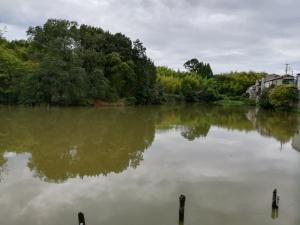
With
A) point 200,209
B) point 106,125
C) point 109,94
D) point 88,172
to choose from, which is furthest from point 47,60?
point 200,209

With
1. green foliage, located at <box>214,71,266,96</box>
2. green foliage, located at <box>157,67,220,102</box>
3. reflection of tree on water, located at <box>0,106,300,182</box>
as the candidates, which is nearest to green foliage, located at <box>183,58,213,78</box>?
green foliage, located at <box>214,71,266,96</box>

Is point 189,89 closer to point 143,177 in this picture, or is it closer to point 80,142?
point 80,142

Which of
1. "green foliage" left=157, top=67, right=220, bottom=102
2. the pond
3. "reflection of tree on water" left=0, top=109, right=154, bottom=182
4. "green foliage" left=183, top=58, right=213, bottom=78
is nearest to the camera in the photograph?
the pond

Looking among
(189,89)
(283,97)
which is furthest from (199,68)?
(283,97)

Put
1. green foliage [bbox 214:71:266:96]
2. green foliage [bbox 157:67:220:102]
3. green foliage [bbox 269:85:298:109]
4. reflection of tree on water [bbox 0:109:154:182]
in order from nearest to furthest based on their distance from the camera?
1. reflection of tree on water [bbox 0:109:154:182]
2. green foliage [bbox 269:85:298:109]
3. green foliage [bbox 157:67:220:102]
4. green foliage [bbox 214:71:266:96]

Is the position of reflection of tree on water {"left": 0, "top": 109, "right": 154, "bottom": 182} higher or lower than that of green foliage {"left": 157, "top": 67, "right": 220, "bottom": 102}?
lower

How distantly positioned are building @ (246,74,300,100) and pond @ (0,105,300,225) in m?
36.5

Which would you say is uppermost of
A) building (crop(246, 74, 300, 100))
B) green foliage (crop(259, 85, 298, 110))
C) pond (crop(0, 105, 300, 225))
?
building (crop(246, 74, 300, 100))

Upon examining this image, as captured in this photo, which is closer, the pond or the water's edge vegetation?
the pond

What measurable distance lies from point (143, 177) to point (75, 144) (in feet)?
22.9

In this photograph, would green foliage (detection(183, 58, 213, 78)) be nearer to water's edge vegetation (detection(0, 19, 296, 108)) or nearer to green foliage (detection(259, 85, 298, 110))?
water's edge vegetation (detection(0, 19, 296, 108))

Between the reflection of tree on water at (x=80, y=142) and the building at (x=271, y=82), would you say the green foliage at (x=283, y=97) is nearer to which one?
the building at (x=271, y=82)

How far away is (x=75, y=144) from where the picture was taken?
59.9ft

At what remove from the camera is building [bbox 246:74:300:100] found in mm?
59350
